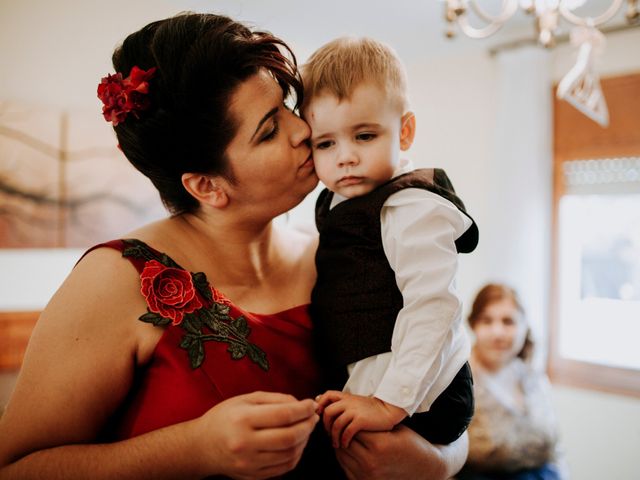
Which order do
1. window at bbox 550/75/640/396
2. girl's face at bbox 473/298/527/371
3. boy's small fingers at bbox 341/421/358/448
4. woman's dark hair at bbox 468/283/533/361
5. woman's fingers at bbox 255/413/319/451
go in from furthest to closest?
1. window at bbox 550/75/640/396
2. woman's dark hair at bbox 468/283/533/361
3. girl's face at bbox 473/298/527/371
4. boy's small fingers at bbox 341/421/358/448
5. woman's fingers at bbox 255/413/319/451

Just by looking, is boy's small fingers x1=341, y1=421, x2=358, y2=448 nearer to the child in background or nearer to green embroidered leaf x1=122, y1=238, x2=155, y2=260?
the child in background

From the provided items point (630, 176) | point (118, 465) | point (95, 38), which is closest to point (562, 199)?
point (630, 176)

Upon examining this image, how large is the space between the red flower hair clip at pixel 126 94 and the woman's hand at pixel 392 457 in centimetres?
76

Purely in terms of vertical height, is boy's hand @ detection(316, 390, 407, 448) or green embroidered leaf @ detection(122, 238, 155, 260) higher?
green embroidered leaf @ detection(122, 238, 155, 260)

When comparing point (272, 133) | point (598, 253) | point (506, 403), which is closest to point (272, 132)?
point (272, 133)

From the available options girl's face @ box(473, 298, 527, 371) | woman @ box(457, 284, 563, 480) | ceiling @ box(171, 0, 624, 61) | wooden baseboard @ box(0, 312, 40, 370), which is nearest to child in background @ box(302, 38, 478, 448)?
woman @ box(457, 284, 563, 480)

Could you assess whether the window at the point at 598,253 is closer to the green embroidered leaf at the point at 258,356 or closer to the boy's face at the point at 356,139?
the boy's face at the point at 356,139

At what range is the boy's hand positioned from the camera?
0.98m

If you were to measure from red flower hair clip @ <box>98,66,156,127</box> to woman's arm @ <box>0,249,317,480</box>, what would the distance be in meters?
0.34

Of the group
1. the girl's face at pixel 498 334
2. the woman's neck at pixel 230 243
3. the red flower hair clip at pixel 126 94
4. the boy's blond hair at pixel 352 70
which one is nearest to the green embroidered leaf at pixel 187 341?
the woman's neck at pixel 230 243

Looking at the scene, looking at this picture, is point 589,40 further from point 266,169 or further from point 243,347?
point 243,347

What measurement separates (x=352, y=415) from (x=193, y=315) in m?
0.35

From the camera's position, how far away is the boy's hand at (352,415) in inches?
38.5

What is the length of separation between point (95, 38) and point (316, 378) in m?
2.82
